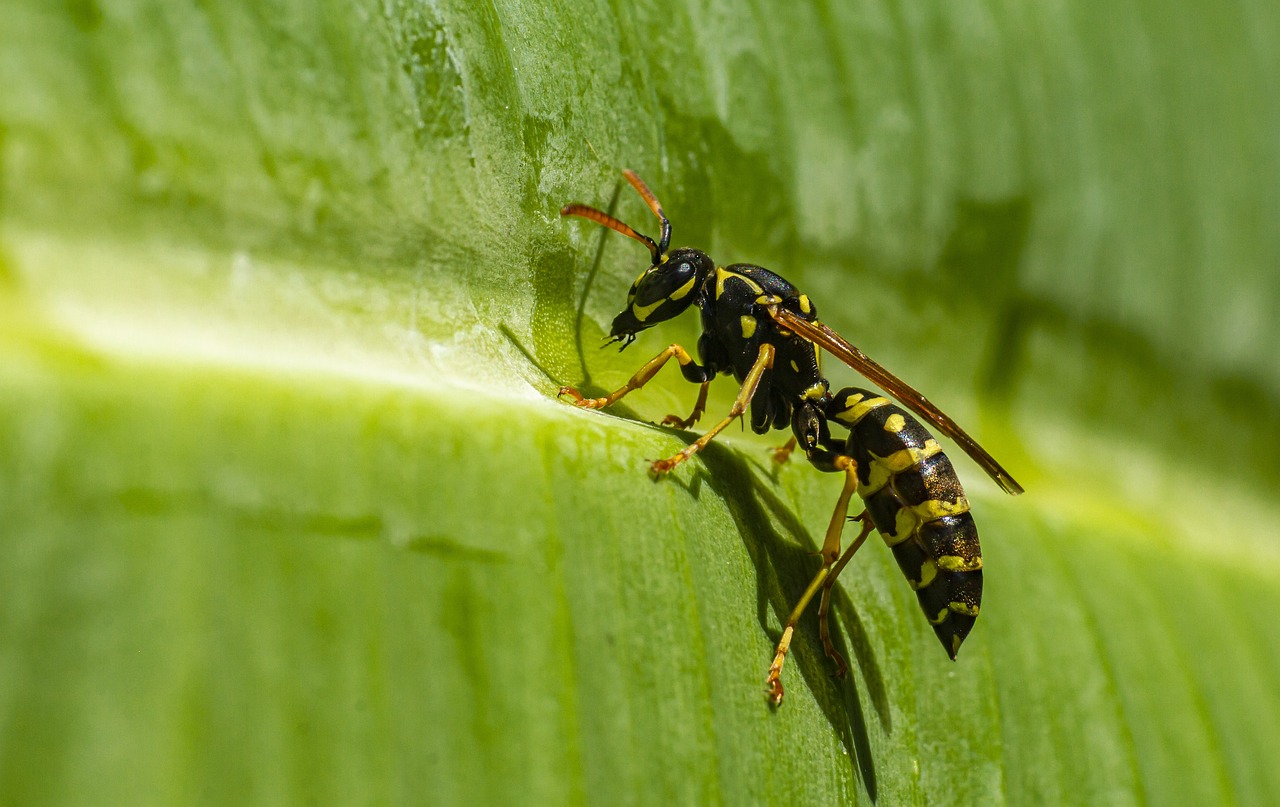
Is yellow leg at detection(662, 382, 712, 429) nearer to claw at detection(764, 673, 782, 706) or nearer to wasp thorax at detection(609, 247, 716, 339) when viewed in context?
wasp thorax at detection(609, 247, 716, 339)

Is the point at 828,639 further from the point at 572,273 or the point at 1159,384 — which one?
the point at 1159,384

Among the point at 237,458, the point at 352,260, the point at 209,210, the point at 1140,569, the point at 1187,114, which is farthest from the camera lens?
the point at 1187,114

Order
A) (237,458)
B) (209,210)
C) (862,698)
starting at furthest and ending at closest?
(862,698)
(209,210)
(237,458)

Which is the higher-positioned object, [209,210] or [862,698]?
[209,210]

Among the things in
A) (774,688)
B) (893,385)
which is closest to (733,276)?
(893,385)

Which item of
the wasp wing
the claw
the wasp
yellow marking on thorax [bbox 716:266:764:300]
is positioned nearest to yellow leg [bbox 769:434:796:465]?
the wasp

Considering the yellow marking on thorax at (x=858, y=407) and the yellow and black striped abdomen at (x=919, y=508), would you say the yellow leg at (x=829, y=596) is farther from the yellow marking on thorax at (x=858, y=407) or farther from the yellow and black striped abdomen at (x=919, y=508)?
the yellow marking on thorax at (x=858, y=407)

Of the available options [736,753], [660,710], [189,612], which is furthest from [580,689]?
[189,612]
